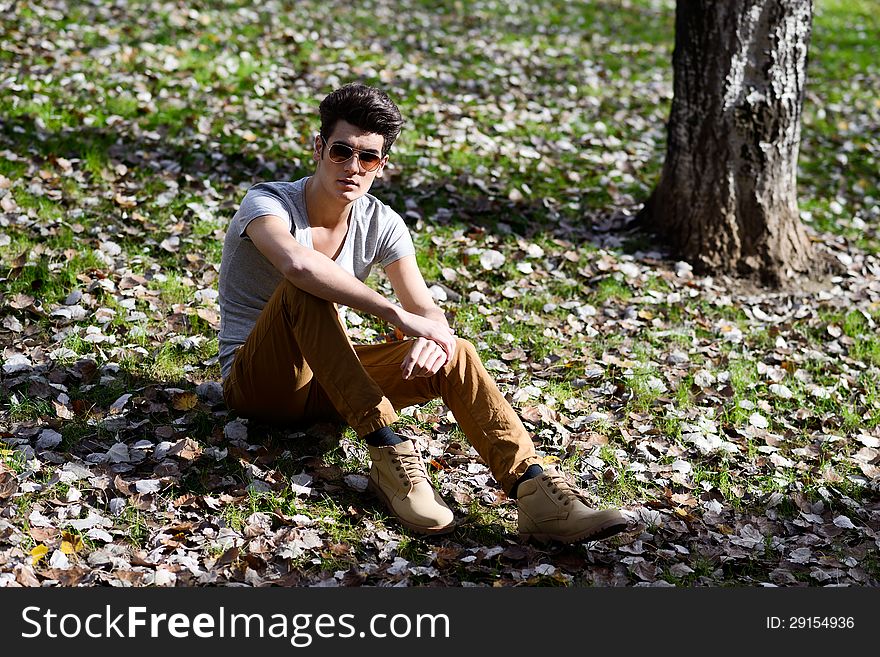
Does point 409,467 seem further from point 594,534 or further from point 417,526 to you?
point 594,534

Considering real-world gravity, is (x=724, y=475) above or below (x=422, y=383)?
below

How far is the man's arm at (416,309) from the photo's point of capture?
3.92 meters

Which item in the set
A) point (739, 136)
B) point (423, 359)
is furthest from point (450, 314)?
point (739, 136)

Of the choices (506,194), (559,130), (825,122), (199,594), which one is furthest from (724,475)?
(825,122)

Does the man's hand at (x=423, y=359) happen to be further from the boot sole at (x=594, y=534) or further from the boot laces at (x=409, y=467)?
the boot sole at (x=594, y=534)

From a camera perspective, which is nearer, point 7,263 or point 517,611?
point 517,611

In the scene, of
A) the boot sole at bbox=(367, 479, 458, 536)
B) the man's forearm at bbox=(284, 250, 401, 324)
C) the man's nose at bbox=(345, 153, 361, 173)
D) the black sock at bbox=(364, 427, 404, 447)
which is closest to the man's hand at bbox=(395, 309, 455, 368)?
the man's forearm at bbox=(284, 250, 401, 324)

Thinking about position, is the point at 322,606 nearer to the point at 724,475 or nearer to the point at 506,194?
the point at 724,475

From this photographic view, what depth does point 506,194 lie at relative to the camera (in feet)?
25.1

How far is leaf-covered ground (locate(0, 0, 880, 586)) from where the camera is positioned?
3.96 metres

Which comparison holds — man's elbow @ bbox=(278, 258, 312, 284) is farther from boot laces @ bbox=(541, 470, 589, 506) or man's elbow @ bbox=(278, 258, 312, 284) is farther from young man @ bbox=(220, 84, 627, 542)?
boot laces @ bbox=(541, 470, 589, 506)

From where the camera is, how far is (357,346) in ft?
14.2

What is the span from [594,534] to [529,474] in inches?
14.6

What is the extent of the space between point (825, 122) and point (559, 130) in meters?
3.26
